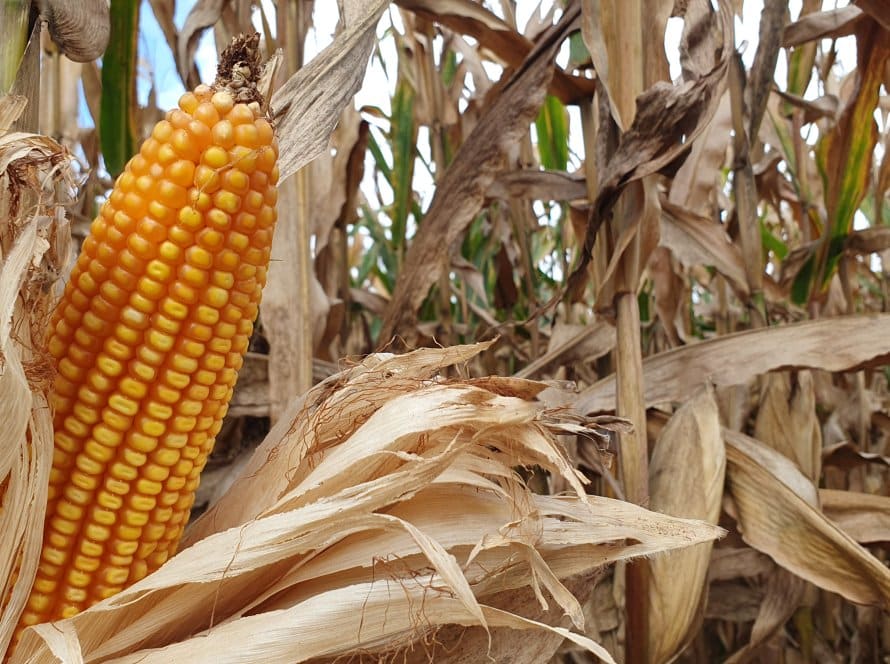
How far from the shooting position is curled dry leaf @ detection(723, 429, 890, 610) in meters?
1.13

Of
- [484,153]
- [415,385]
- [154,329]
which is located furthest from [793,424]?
[154,329]

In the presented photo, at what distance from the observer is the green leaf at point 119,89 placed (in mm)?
1339

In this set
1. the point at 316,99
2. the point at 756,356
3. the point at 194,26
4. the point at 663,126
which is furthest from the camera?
the point at 194,26

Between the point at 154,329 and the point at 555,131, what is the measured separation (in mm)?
1758

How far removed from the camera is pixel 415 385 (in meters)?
0.80

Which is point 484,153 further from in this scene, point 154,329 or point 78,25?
point 154,329

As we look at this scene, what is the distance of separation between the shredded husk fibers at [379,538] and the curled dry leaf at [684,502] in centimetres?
35

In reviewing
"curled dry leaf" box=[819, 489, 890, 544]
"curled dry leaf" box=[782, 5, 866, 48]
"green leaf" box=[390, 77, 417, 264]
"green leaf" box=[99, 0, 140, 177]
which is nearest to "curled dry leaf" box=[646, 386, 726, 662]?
"curled dry leaf" box=[819, 489, 890, 544]

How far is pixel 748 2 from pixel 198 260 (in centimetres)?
263

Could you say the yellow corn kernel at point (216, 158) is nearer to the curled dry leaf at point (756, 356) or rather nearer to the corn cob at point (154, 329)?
the corn cob at point (154, 329)

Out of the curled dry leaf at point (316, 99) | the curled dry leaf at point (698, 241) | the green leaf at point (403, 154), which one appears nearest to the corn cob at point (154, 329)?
the curled dry leaf at point (316, 99)

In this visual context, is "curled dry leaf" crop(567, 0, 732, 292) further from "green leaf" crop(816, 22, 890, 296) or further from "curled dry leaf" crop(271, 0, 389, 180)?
"green leaf" crop(816, 22, 890, 296)

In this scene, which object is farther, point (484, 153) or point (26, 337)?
point (484, 153)

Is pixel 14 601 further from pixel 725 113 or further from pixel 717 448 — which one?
pixel 725 113
